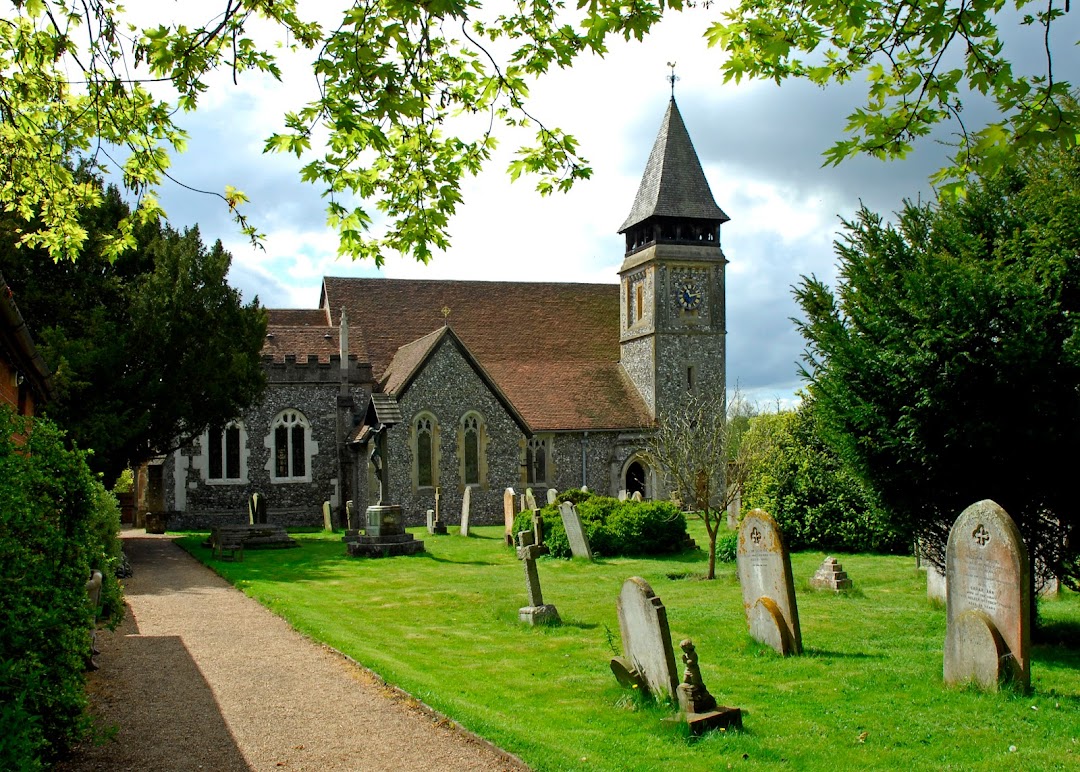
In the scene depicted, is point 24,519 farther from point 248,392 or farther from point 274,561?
point 248,392

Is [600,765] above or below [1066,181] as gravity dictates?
below

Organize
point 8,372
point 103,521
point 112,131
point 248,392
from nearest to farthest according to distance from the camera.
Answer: point 112,131 → point 8,372 → point 103,521 → point 248,392

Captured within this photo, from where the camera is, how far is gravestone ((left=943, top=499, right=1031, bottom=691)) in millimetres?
7035

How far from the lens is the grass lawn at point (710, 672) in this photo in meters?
5.92

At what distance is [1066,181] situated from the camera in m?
9.34

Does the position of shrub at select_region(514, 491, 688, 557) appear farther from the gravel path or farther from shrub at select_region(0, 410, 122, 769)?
shrub at select_region(0, 410, 122, 769)

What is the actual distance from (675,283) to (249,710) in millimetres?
28709

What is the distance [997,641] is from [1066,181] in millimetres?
5109

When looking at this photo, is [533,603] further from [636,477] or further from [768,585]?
[636,477]

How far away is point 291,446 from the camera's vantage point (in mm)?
28078

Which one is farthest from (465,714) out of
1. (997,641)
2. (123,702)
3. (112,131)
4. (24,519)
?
(112,131)

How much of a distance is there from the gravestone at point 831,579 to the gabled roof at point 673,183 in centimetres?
2256

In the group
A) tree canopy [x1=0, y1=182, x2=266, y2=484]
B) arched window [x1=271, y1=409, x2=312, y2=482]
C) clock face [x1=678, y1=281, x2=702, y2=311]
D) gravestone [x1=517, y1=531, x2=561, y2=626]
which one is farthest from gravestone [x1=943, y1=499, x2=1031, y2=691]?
clock face [x1=678, y1=281, x2=702, y2=311]

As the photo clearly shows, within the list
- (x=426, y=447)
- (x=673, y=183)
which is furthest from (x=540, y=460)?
(x=673, y=183)
